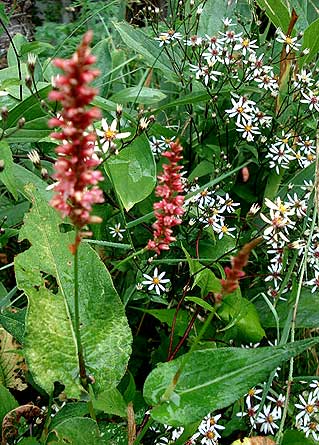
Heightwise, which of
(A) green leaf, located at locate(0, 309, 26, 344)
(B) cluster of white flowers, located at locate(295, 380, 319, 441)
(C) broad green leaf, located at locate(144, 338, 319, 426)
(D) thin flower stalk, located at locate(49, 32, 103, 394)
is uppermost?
(D) thin flower stalk, located at locate(49, 32, 103, 394)

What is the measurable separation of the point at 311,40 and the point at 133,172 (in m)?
0.51

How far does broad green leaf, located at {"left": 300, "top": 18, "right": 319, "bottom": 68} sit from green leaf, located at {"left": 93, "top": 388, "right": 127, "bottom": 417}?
0.85 meters

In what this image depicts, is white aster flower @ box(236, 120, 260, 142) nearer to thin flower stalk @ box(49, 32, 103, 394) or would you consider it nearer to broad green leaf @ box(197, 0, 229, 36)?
broad green leaf @ box(197, 0, 229, 36)

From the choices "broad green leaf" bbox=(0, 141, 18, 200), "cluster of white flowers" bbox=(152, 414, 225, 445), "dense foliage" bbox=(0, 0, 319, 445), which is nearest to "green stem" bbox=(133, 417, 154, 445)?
"dense foliage" bbox=(0, 0, 319, 445)

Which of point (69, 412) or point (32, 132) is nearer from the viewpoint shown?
point (69, 412)

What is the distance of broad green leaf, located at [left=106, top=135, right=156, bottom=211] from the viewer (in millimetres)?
1189

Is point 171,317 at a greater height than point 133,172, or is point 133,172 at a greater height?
point 133,172

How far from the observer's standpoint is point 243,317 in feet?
3.76

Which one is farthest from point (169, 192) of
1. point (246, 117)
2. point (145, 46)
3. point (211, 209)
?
point (145, 46)

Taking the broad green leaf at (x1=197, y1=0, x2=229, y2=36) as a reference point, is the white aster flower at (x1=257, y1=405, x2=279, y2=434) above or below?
below

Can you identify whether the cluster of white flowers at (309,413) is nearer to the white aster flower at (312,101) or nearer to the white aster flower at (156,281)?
the white aster flower at (156,281)

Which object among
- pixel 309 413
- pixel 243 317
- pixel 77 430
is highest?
pixel 77 430

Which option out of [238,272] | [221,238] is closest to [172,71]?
[221,238]

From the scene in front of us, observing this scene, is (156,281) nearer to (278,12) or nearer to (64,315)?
(64,315)
